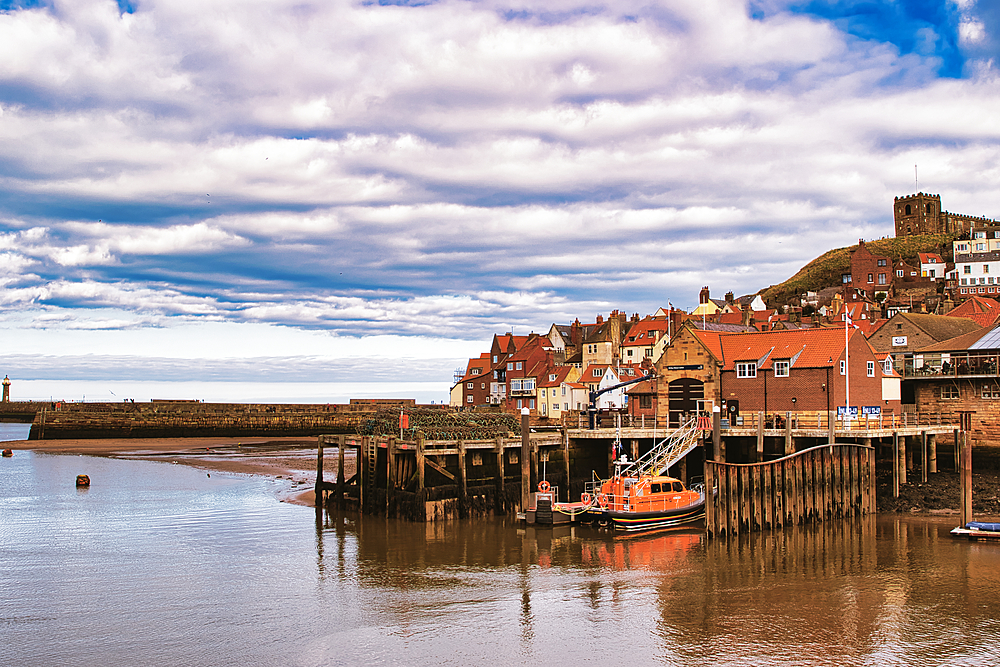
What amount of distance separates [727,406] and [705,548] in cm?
1973

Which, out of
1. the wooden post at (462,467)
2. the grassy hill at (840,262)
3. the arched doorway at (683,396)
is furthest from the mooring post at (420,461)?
the grassy hill at (840,262)

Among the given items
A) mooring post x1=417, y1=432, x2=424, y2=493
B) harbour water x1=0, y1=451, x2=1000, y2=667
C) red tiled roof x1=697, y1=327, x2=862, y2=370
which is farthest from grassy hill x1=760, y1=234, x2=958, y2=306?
mooring post x1=417, y1=432, x2=424, y2=493

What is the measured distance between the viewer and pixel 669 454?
4456 centimetres

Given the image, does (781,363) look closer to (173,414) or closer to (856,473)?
(856,473)

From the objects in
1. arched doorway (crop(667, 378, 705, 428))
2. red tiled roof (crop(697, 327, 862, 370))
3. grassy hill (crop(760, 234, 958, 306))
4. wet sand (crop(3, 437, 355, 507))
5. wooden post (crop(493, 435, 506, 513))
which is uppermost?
grassy hill (crop(760, 234, 958, 306))

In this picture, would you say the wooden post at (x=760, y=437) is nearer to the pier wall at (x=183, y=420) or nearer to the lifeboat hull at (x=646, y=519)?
the lifeboat hull at (x=646, y=519)

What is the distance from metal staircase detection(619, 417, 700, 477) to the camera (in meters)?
43.4

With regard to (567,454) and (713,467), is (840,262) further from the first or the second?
(713,467)

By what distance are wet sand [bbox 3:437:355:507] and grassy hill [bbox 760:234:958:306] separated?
3783 inches

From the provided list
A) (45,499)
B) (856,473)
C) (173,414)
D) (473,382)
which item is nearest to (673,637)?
(856,473)

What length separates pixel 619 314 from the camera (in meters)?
112

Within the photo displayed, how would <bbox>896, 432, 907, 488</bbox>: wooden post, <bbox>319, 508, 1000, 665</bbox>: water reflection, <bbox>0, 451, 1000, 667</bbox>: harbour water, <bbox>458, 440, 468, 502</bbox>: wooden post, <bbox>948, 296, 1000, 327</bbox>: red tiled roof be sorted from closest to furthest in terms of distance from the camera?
<bbox>0, 451, 1000, 667</bbox>: harbour water, <bbox>319, 508, 1000, 665</bbox>: water reflection, <bbox>458, 440, 468, 502</bbox>: wooden post, <bbox>896, 432, 907, 488</bbox>: wooden post, <bbox>948, 296, 1000, 327</bbox>: red tiled roof

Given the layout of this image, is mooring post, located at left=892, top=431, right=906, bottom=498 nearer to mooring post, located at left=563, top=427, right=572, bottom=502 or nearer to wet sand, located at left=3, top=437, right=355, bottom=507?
mooring post, located at left=563, top=427, right=572, bottom=502

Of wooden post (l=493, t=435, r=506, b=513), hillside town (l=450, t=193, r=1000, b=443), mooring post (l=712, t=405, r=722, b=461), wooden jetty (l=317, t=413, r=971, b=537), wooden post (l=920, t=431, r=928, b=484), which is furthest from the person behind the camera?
hillside town (l=450, t=193, r=1000, b=443)
